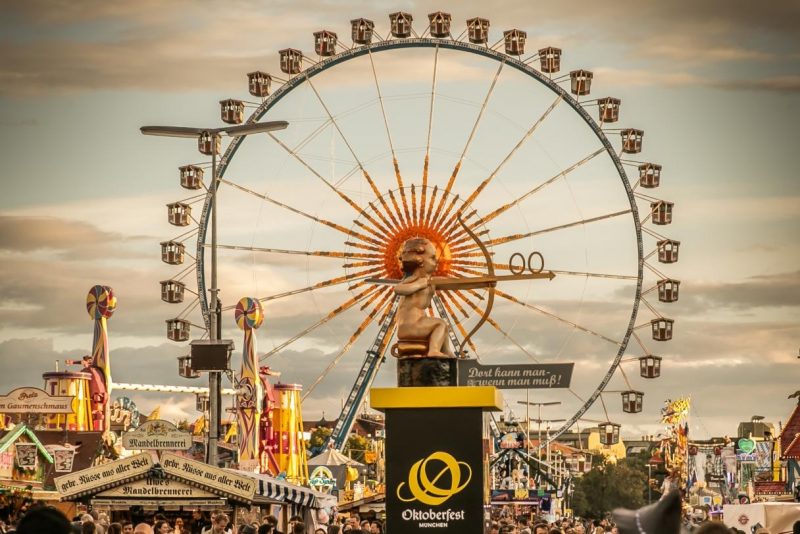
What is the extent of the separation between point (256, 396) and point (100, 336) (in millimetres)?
5273

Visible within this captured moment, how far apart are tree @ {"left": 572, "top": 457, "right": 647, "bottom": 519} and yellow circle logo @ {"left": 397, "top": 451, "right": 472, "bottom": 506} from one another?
133m

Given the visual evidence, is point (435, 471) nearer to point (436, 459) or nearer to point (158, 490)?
point (436, 459)

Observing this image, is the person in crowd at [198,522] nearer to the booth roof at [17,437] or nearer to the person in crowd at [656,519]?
the booth roof at [17,437]

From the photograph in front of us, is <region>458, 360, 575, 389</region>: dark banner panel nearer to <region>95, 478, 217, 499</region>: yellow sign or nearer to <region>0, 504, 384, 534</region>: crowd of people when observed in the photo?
<region>0, 504, 384, 534</region>: crowd of people

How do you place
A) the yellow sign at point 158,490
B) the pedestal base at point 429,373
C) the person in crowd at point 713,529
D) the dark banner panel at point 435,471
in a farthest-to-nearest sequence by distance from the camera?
the yellow sign at point 158,490
the pedestal base at point 429,373
the dark banner panel at point 435,471
the person in crowd at point 713,529

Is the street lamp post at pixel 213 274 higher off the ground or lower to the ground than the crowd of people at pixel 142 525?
higher

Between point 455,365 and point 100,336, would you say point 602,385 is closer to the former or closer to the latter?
point 100,336

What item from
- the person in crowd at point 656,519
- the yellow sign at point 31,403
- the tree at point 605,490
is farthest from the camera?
the tree at point 605,490

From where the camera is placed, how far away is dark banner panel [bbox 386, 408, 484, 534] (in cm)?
1243

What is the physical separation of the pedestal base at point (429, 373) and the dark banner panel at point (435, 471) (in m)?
0.51

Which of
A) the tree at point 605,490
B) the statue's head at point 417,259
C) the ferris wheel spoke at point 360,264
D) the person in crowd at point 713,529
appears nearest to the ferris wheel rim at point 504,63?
the ferris wheel spoke at point 360,264

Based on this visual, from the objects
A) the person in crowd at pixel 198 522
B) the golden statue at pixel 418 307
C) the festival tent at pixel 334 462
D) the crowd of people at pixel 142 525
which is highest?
the golden statue at pixel 418 307

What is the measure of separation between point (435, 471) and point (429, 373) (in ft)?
2.97

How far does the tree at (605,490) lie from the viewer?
144m
